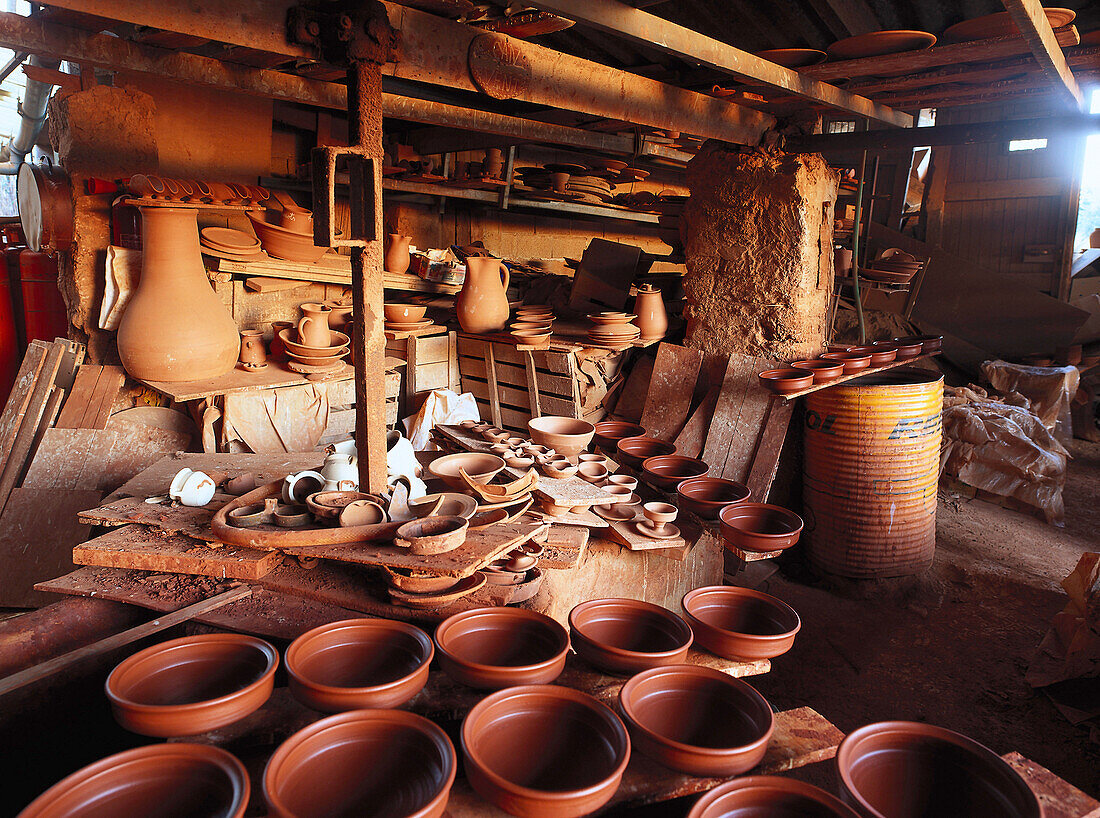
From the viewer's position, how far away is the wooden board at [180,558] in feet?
7.23

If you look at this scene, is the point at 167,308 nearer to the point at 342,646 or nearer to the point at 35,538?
the point at 35,538

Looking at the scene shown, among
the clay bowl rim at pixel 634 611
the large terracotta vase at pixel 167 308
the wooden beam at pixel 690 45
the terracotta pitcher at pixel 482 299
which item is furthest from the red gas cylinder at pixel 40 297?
the clay bowl rim at pixel 634 611

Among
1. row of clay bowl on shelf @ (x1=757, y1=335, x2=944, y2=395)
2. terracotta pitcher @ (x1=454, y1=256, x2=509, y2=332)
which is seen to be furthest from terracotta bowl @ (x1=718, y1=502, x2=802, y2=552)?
terracotta pitcher @ (x1=454, y1=256, x2=509, y2=332)

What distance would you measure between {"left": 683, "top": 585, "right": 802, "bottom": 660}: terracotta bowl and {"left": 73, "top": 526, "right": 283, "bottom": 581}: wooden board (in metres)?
1.48

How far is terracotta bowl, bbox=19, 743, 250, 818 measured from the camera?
1.33m

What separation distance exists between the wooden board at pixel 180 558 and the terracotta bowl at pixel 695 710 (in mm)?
1329

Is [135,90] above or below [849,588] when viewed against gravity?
above

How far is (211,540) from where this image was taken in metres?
2.29

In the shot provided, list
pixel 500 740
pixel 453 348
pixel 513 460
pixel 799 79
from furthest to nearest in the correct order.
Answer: pixel 453 348, pixel 799 79, pixel 513 460, pixel 500 740

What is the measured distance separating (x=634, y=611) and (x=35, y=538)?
340cm

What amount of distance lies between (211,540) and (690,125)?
10.5 feet

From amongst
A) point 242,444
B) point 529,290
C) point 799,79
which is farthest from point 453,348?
point 799,79

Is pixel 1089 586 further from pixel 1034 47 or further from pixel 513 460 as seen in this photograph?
pixel 513 460

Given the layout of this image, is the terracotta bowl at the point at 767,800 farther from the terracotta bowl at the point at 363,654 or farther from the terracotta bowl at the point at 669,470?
A: the terracotta bowl at the point at 669,470
